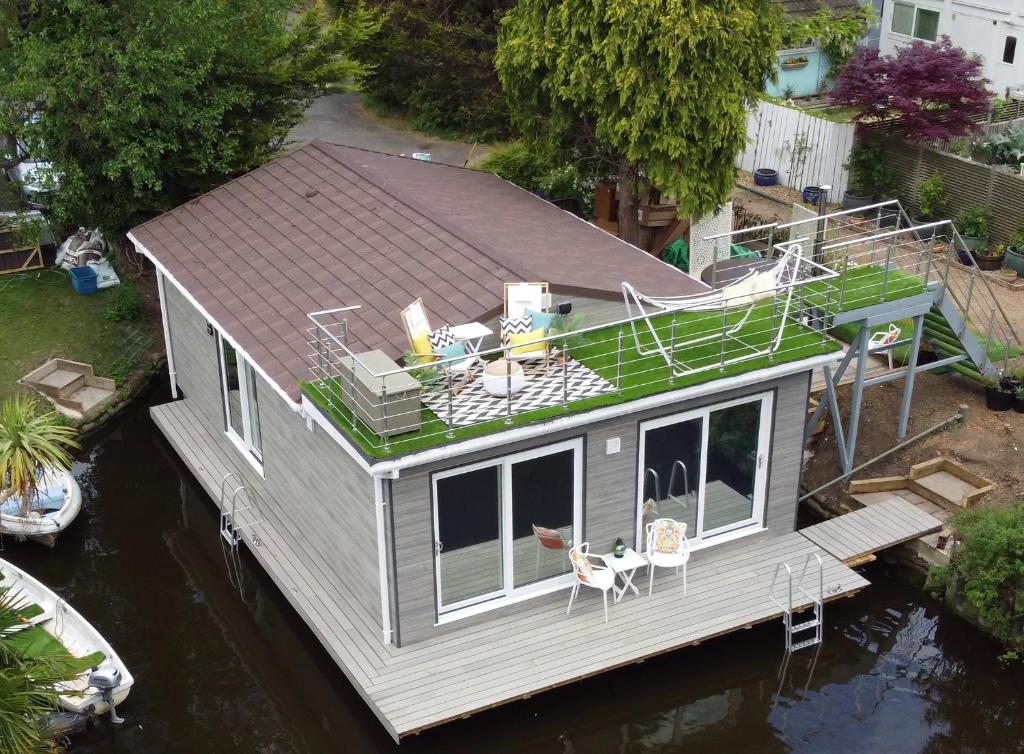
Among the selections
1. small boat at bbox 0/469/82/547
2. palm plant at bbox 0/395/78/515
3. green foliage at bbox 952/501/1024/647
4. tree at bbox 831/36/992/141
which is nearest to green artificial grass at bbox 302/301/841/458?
green foliage at bbox 952/501/1024/647

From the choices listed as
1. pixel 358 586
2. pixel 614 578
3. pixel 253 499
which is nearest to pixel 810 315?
pixel 614 578

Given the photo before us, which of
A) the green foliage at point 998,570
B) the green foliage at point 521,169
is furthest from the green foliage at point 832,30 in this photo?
the green foliage at point 998,570

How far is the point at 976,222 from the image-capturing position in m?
25.5

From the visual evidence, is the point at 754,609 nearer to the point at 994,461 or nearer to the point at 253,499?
the point at 994,461

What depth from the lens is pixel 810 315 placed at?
17.5 m

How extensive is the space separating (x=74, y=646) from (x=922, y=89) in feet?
65.9

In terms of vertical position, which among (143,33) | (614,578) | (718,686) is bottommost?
(718,686)

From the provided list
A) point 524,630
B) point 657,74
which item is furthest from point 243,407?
point 657,74

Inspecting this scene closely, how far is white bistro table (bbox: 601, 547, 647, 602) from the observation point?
15.4m

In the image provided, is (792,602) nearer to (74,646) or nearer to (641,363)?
(641,363)

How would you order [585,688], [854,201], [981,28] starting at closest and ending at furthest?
[585,688] → [854,201] → [981,28]

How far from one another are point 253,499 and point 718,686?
24.0 ft

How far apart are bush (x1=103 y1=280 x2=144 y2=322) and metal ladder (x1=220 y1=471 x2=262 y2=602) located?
260 inches

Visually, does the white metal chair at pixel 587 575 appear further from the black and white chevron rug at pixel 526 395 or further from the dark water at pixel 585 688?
the black and white chevron rug at pixel 526 395
